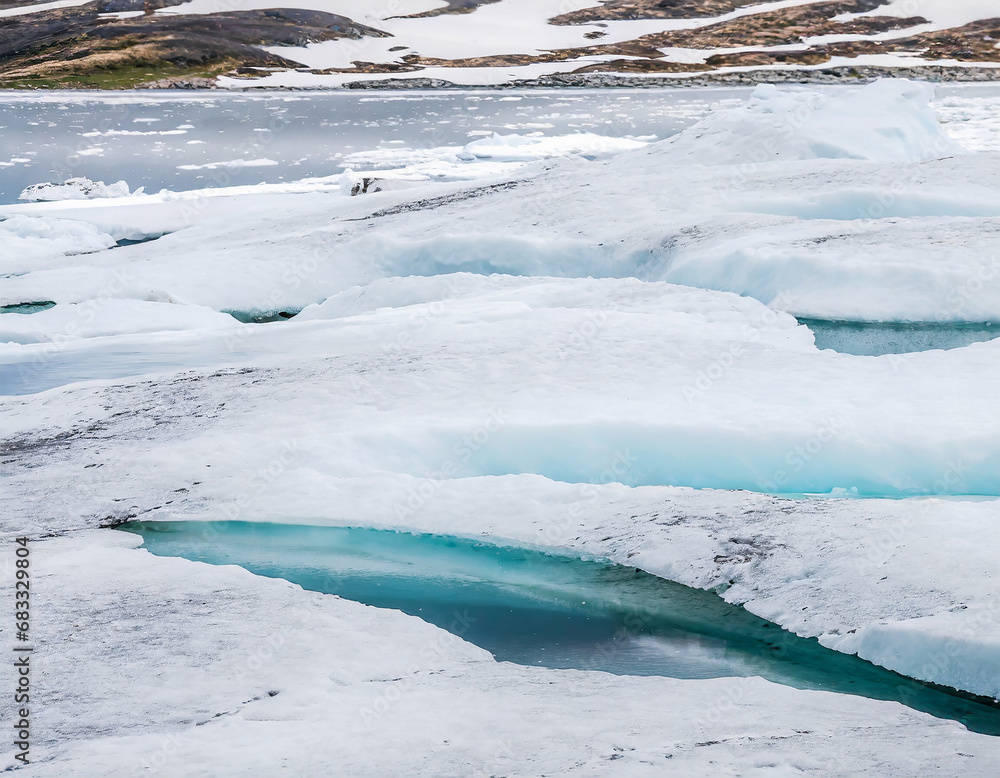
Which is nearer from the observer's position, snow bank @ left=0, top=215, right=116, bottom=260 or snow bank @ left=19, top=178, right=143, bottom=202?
snow bank @ left=0, top=215, right=116, bottom=260

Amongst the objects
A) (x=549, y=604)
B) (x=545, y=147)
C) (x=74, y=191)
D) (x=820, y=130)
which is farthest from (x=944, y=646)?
(x=545, y=147)

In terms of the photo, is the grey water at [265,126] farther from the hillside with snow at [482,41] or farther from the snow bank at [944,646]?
the snow bank at [944,646]

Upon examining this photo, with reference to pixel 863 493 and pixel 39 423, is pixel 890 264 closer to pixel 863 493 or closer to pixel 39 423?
pixel 863 493

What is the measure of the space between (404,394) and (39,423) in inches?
99.0

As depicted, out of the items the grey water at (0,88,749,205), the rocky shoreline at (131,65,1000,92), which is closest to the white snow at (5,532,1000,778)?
the grey water at (0,88,749,205)

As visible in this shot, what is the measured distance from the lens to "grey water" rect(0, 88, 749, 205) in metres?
24.1

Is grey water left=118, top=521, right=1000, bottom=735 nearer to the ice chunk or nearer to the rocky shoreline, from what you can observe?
the ice chunk

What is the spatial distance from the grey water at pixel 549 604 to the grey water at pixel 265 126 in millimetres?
18141

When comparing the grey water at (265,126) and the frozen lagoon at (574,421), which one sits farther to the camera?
the grey water at (265,126)

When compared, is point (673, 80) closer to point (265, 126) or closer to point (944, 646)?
point (265, 126)

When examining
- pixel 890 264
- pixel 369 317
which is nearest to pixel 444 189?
pixel 369 317

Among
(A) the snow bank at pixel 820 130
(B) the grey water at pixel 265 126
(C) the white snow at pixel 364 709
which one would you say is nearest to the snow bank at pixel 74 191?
(B) the grey water at pixel 265 126

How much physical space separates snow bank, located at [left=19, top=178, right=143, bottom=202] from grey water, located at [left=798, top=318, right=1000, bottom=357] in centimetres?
1666

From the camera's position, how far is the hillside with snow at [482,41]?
206 feet
